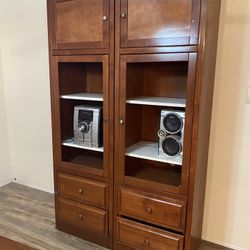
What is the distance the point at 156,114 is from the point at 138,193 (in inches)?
25.2

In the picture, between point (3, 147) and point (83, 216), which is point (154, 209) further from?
point (3, 147)

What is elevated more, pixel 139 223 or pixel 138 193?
pixel 138 193

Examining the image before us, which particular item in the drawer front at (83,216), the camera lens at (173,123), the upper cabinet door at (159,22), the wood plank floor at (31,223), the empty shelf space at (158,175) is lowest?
the wood plank floor at (31,223)

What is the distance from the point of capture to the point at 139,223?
1776 mm

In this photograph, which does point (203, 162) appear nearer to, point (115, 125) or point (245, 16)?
point (115, 125)

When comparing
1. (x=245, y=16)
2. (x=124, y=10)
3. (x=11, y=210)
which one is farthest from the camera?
(x=11, y=210)

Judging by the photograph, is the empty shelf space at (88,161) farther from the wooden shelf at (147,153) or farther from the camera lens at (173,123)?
the camera lens at (173,123)

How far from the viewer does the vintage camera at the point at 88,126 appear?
73.5 inches

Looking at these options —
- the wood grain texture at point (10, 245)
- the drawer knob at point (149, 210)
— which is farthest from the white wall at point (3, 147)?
the drawer knob at point (149, 210)

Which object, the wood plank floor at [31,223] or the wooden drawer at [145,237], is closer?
the wooden drawer at [145,237]

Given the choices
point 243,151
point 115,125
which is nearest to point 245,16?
point 243,151

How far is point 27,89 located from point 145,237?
1.99 metres

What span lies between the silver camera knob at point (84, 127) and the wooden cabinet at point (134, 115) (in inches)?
0.5

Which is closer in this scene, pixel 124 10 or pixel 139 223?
pixel 124 10
